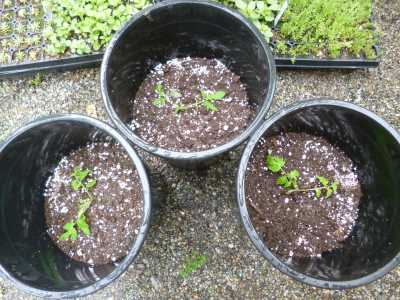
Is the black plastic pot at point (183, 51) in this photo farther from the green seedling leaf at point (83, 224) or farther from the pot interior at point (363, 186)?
the green seedling leaf at point (83, 224)

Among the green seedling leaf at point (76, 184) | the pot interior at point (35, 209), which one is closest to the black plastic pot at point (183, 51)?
the pot interior at point (35, 209)

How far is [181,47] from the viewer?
1.88m

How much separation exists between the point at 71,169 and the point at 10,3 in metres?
0.92

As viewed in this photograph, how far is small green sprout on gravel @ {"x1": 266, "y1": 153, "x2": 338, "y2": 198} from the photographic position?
68.4 inches

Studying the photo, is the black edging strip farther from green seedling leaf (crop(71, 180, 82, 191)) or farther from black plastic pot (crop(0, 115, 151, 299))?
green seedling leaf (crop(71, 180, 82, 191))

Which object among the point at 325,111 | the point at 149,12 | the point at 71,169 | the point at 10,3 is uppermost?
the point at 149,12

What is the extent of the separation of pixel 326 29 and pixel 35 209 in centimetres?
149

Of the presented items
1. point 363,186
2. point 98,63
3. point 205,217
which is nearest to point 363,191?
point 363,186

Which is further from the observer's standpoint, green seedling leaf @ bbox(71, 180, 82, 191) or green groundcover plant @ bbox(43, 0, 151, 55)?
green groundcover plant @ bbox(43, 0, 151, 55)

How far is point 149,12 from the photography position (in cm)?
160

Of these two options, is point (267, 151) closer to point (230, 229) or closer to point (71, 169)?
point (230, 229)

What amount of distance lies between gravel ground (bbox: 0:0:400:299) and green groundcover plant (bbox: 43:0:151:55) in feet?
0.53

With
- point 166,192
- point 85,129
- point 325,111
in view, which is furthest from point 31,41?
point 325,111

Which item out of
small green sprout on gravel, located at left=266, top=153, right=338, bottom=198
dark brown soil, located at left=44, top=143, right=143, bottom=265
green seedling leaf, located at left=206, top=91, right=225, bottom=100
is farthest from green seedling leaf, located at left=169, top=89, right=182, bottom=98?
small green sprout on gravel, located at left=266, top=153, right=338, bottom=198
